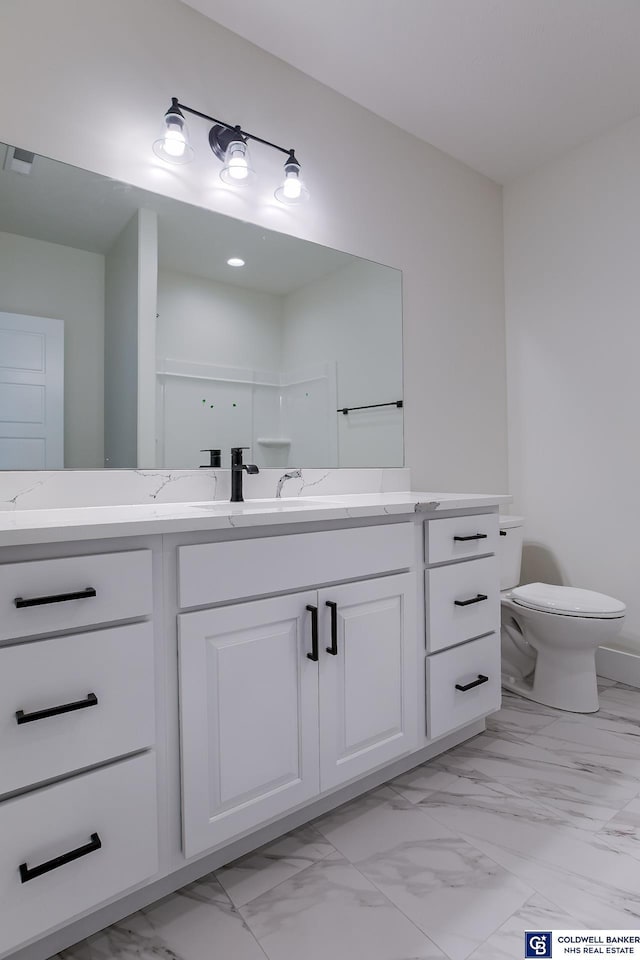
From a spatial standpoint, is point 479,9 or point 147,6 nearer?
point 147,6

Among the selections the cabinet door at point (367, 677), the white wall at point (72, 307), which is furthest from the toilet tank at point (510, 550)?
the white wall at point (72, 307)

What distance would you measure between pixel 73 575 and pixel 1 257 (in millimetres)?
939

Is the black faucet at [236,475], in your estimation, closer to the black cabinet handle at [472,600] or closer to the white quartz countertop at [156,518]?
the white quartz countertop at [156,518]

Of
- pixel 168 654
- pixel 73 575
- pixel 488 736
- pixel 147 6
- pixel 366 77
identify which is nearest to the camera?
pixel 73 575

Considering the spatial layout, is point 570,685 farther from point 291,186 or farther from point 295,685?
point 291,186

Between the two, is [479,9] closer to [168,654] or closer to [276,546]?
[276,546]

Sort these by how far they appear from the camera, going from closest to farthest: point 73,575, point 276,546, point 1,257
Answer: point 73,575 < point 276,546 < point 1,257

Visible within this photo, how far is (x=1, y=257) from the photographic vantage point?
4.49ft

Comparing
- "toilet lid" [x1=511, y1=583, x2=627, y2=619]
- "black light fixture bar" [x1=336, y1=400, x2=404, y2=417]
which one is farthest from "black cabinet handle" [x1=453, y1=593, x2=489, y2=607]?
"black light fixture bar" [x1=336, y1=400, x2=404, y2=417]

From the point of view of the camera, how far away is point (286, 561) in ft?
4.06

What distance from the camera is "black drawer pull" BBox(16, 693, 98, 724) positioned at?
2.93ft

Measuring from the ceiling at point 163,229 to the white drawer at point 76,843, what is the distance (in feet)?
4.41

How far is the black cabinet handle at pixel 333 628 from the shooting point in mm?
1290

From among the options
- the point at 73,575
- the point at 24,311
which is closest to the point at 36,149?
the point at 24,311
